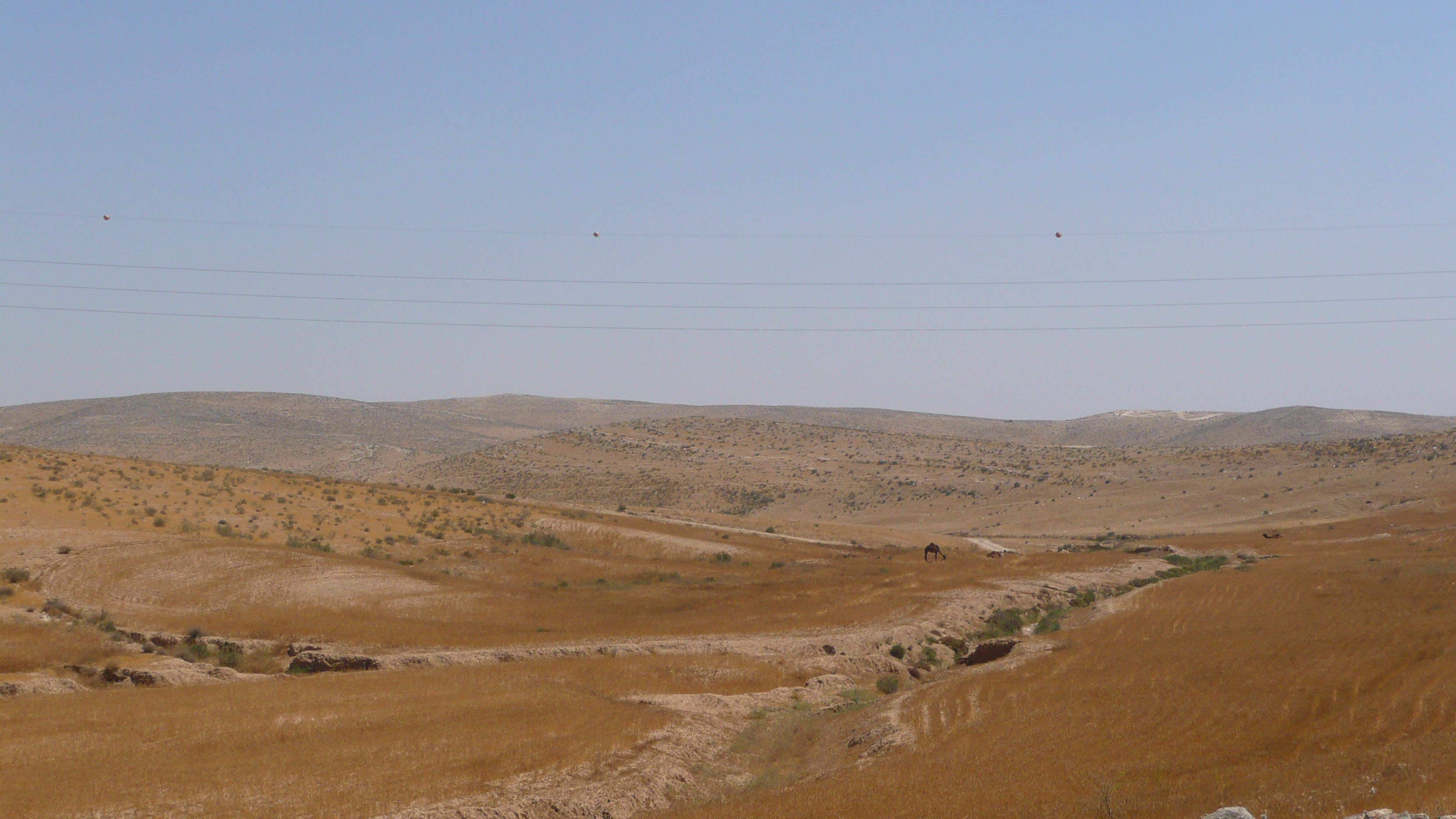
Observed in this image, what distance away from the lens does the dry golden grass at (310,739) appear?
15625 mm

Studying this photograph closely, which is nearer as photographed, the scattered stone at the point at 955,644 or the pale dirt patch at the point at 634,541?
the scattered stone at the point at 955,644

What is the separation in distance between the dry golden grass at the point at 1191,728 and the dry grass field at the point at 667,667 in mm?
94

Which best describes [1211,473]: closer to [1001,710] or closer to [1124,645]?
[1124,645]

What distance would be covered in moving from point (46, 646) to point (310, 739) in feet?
39.1

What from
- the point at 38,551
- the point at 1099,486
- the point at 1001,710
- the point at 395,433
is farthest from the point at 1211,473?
the point at 395,433

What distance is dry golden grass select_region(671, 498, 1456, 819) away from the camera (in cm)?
1380

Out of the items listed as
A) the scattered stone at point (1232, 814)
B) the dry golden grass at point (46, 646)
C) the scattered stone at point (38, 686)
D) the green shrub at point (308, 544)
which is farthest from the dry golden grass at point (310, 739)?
the green shrub at point (308, 544)

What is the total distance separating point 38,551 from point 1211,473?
319ft

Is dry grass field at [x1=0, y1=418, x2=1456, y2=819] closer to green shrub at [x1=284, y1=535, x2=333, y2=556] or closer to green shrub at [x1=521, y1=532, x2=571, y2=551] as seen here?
green shrub at [x1=521, y1=532, x2=571, y2=551]

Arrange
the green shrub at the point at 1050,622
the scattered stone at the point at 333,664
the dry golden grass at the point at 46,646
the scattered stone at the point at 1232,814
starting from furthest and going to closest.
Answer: the green shrub at the point at 1050,622, the scattered stone at the point at 333,664, the dry golden grass at the point at 46,646, the scattered stone at the point at 1232,814

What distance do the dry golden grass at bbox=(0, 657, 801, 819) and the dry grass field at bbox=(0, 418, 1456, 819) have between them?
94 mm

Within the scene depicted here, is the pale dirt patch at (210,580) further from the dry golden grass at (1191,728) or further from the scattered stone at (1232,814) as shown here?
the scattered stone at (1232,814)

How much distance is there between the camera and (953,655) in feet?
111

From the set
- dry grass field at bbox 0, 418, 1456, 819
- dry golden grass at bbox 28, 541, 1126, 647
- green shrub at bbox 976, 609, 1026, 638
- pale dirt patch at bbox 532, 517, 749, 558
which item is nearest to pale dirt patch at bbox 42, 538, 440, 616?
dry golden grass at bbox 28, 541, 1126, 647
